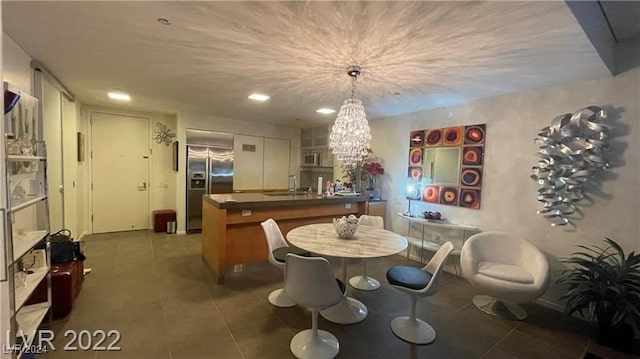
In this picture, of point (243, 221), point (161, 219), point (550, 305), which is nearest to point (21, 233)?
point (243, 221)

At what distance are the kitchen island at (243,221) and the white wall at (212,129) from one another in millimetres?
1912

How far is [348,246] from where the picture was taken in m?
2.37

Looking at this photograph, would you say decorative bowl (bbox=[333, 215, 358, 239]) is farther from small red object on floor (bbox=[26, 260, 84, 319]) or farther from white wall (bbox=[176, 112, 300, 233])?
white wall (bbox=[176, 112, 300, 233])

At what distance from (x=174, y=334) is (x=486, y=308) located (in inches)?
121

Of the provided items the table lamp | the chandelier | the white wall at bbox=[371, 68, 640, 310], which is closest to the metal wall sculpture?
the white wall at bbox=[371, 68, 640, 310]

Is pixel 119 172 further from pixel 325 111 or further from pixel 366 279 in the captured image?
pixel 366 279

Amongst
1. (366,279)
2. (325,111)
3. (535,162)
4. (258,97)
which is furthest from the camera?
(325,111)

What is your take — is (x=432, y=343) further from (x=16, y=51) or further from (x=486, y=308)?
(x=16, y=51)

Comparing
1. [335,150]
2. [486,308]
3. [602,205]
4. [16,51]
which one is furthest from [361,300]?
[16,51]

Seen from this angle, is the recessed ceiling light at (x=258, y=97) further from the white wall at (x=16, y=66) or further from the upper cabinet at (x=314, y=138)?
the upper cabinet at (x=314, y=138)

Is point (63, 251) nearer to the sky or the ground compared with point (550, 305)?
nearer to the sky

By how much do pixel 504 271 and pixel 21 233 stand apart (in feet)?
14.1

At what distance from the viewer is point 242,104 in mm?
4457

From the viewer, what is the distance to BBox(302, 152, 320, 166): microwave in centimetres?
656
